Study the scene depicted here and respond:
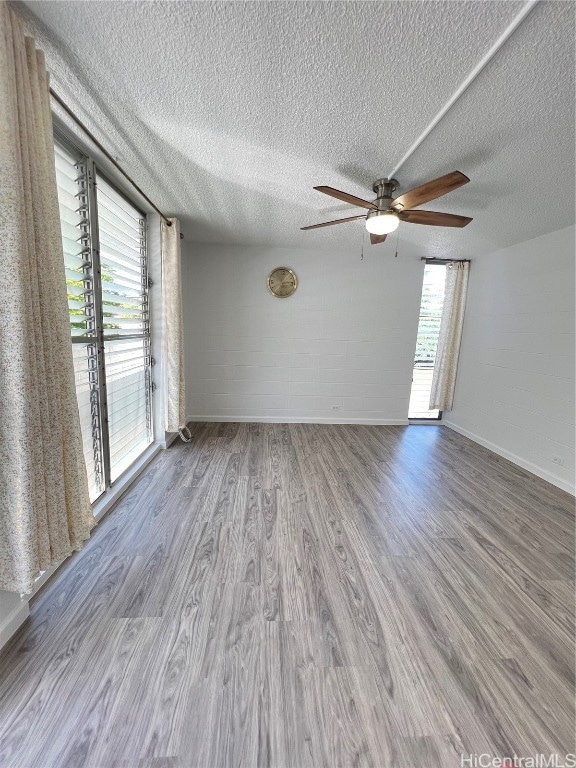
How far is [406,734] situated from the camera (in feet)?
3.04

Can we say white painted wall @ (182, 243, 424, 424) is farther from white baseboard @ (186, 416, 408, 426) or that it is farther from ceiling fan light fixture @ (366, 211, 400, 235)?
ceiling fan light fixture @ (366, 211, 400, 235)

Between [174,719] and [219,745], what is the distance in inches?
6.8

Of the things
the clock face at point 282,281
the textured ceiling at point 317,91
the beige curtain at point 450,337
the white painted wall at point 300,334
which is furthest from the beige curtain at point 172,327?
the beige curtain at point 450,337

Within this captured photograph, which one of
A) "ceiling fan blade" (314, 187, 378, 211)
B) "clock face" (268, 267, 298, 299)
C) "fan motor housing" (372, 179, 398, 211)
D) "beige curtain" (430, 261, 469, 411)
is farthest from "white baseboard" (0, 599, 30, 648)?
"beige curtain" (430, 261, 469, 411)

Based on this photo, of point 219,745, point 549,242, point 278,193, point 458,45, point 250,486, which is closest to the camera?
point 219,745

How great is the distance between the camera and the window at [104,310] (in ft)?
5.59

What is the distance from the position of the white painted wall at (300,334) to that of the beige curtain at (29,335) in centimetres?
268

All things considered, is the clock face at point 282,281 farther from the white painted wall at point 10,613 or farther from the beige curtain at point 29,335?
the white painted wall at point 10,613

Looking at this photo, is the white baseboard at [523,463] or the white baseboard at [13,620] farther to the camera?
the white baseboard at [523,463]

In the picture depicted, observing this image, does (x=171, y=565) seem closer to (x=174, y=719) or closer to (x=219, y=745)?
(x=174, y=719)

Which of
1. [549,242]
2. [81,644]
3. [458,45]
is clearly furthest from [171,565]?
[549,242]

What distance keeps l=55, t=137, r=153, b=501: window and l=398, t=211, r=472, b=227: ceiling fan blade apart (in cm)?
208

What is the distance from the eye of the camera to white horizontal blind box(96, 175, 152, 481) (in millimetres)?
2088

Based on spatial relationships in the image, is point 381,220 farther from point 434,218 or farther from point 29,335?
point 29,335
